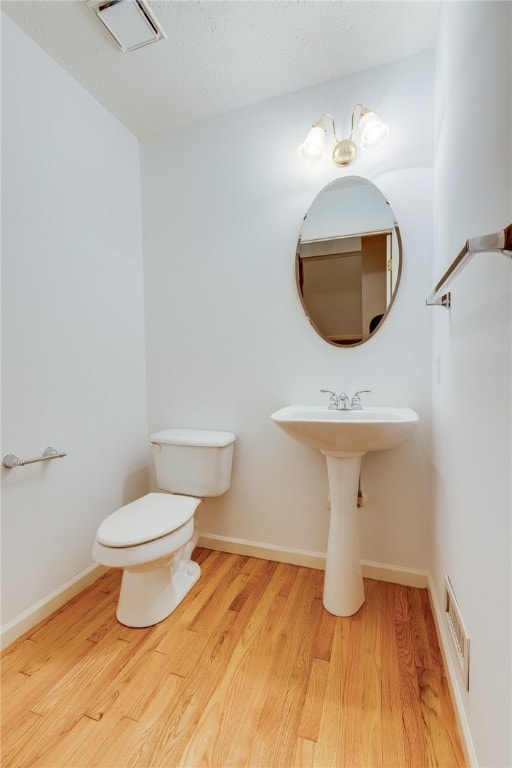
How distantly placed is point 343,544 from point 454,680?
521mm

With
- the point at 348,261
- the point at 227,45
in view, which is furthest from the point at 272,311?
the point at 227,45

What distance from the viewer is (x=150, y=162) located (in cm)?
198

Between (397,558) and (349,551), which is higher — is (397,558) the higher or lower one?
the lower one

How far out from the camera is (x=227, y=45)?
145 cm

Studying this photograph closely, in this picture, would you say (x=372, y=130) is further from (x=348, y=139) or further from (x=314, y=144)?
(x=314, y=144)

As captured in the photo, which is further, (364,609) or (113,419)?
(113,419)

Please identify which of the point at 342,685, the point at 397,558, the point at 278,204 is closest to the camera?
the point at 342,685

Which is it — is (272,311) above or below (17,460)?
above

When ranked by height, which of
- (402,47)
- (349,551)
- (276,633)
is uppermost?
(402,47)

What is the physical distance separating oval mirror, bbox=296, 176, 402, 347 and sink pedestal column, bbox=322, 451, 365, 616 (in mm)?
587

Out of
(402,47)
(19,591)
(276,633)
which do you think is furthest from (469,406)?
(19,591)

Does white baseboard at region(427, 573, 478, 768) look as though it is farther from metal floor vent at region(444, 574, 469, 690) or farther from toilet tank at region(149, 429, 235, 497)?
toilet tank at region(149, 429, 235, 497)

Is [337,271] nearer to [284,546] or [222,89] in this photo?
[222,89]

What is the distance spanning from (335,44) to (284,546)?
91.8 inches
